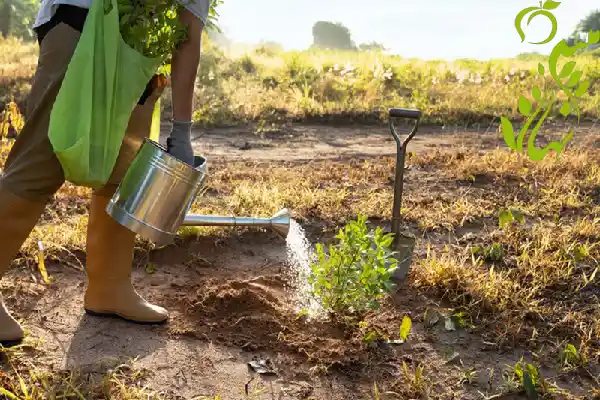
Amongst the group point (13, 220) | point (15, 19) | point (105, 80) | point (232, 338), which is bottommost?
point (232, 338)

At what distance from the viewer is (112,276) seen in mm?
2424

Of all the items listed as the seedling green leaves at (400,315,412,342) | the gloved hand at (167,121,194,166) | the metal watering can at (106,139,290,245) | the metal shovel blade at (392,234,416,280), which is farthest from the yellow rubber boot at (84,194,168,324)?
the metal shovel blade at (392,234,416,280)

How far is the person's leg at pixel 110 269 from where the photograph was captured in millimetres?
2314

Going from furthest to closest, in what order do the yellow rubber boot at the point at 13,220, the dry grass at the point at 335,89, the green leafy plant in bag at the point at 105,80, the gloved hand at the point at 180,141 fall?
the dry grass at the point at 335,89 < the gloved hand at the point at 180,141 < the yellow rubber boot at the point at 13,220 < the green leafy plant in bag at the point at 105,80

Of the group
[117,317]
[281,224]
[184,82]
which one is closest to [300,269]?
[281,224]

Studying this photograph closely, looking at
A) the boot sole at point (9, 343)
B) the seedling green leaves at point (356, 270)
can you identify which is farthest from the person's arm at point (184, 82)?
the boot sole at point (9, 343)

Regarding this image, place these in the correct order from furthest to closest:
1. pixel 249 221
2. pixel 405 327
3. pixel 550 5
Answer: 1. pixel 249 221
2. pixel 405 327
3. pixel 550 5

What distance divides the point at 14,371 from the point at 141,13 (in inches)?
50.6

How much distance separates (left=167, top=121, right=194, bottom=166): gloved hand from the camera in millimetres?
2109

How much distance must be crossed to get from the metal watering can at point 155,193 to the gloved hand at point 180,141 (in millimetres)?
62

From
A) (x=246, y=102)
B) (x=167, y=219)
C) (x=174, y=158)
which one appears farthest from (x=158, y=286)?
(x=246, y=102)

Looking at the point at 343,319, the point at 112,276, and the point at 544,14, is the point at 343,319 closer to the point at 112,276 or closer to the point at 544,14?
the point at 112,276

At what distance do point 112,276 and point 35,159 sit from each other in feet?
2.19

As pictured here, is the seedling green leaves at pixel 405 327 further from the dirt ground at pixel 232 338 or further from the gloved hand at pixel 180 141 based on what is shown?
the gloved hand at pixel 180 141
